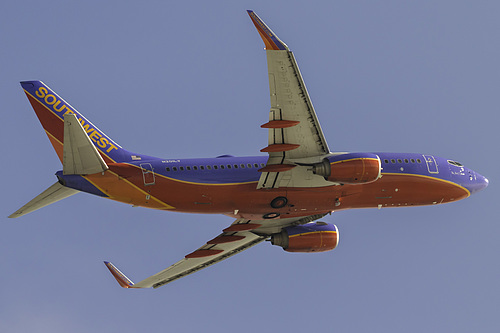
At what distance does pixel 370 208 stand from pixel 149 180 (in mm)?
16188

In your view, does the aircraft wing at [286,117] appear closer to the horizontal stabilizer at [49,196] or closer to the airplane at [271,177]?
the airplane at [271,177]

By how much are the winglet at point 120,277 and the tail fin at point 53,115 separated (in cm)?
999

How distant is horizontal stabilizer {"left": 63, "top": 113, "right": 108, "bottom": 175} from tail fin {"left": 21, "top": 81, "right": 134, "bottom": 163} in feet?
9.51

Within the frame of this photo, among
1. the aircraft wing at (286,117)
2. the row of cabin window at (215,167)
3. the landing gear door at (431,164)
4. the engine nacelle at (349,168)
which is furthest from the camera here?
the landing gear door at (431,164)

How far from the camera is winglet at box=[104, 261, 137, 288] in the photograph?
185 feet

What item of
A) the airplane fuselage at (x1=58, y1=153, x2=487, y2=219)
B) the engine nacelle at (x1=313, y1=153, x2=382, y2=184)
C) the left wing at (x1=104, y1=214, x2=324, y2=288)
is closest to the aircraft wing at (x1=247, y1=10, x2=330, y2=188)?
the engine nacelle at (x1=313, y1=153, x2=382, y2=184)

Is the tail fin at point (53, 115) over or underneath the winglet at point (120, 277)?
over

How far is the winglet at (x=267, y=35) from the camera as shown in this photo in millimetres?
40656

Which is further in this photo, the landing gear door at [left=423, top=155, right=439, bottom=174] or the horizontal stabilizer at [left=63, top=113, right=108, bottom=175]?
the landing gear door at [left=423, top=155, right=439, bottom=174]

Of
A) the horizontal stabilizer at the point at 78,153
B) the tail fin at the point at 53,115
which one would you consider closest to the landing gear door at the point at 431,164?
the tail fin at the point at 53,115

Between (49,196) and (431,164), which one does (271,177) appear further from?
(49,196)

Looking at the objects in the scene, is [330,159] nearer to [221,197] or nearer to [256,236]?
[221,197]

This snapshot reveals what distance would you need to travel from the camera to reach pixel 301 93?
147 ft

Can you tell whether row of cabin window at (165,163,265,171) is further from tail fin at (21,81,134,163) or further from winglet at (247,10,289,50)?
winglet at (247,10,289,50)
